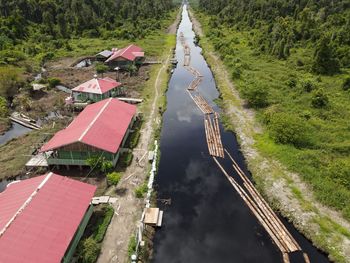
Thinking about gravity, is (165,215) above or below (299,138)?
below

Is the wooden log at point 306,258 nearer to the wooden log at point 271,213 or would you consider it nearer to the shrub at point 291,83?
the wooden log at point 271,213

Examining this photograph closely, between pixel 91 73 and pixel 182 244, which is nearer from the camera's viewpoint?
pixel 182 244

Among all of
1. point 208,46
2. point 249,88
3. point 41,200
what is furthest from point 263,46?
point 41,200

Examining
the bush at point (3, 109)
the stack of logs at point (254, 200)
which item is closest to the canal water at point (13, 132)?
the bush at point (3, 109)

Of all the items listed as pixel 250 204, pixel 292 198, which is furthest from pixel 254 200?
pixel 292 198

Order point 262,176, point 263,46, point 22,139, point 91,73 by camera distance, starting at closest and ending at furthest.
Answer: point 262,176
point 22,139
point 91,73
point 263,46

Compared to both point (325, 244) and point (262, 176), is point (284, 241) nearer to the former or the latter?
point (325, 244)

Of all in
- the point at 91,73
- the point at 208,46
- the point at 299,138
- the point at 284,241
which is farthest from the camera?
the point at 208,46

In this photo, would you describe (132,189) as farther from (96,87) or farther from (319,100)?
(319,100)
